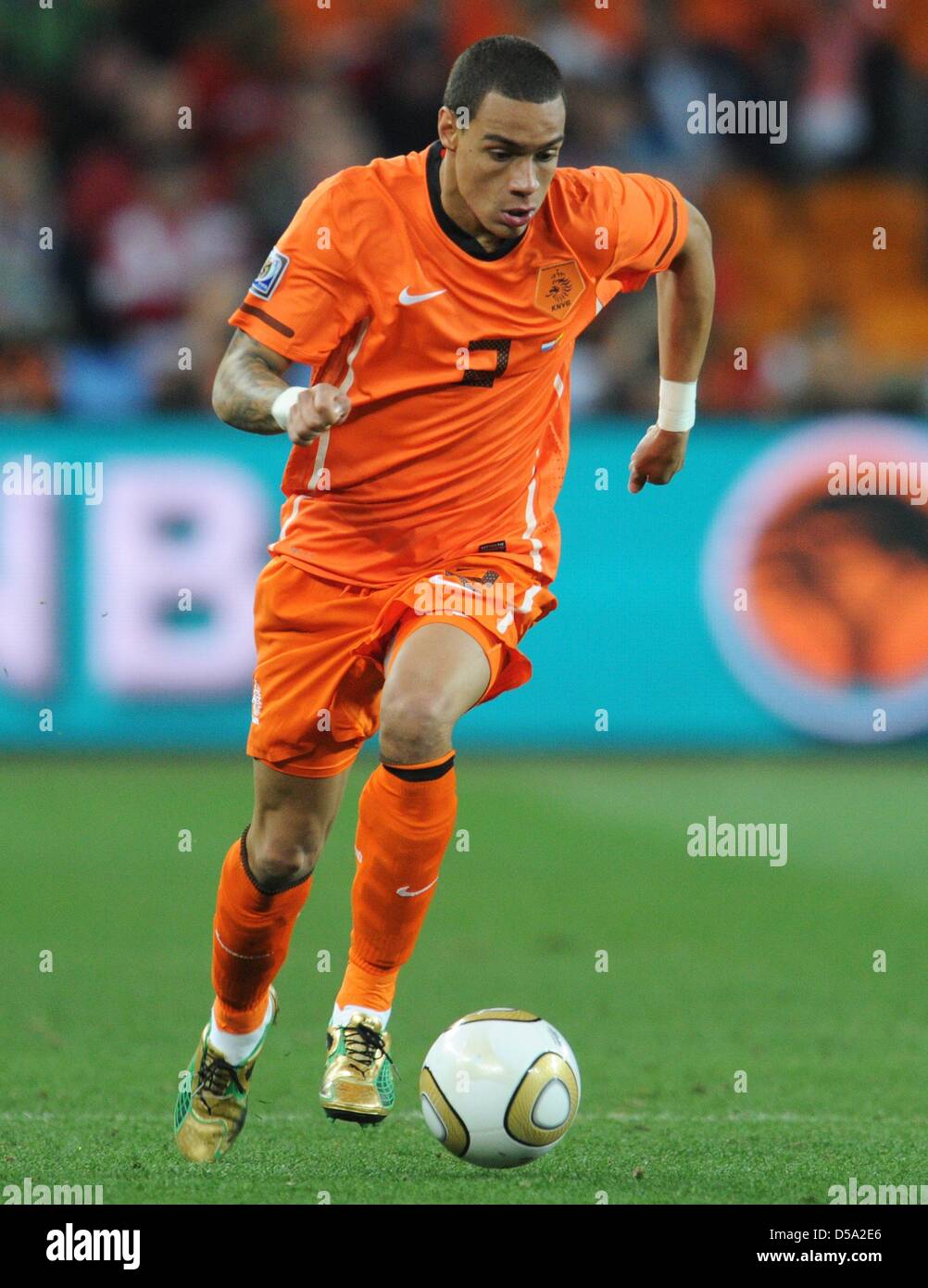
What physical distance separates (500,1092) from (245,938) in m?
0.87

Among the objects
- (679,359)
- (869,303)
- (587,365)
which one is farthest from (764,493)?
(679,359)

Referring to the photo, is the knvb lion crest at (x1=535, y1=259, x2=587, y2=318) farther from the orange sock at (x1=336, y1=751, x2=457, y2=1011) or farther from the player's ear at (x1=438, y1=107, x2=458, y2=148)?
the orange sock at (x1=336, y1=751, x2=457, y2=1011)

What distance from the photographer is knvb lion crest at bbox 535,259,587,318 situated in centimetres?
471

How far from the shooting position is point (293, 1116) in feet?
16.0

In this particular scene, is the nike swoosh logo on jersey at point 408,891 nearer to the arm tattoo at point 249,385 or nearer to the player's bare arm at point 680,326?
the arm tattoo at point 249,385

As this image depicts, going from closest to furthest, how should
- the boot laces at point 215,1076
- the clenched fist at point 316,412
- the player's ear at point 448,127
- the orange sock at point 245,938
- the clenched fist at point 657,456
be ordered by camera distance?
1. the clenched fist at point 316,412
2. the player's ear at point 448,127
3. the boot laces at point 215,1076
4. the orange sock at point 245,938
5. the clenched fist at point 657,456

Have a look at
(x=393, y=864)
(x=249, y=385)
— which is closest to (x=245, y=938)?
(x=393, y=864)

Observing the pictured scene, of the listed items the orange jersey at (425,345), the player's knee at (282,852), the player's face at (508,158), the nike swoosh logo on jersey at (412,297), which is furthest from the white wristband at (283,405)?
the player's knee at (282,852)

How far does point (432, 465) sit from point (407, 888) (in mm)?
967

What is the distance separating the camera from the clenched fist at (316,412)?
384 cm

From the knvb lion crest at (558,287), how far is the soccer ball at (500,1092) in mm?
1617

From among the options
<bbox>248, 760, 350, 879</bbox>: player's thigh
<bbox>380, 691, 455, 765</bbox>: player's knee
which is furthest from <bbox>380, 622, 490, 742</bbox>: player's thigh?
<bbox>248, 760, 350, 879</bbox>: player's thigh

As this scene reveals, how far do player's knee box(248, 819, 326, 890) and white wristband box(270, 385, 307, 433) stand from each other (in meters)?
1.06
